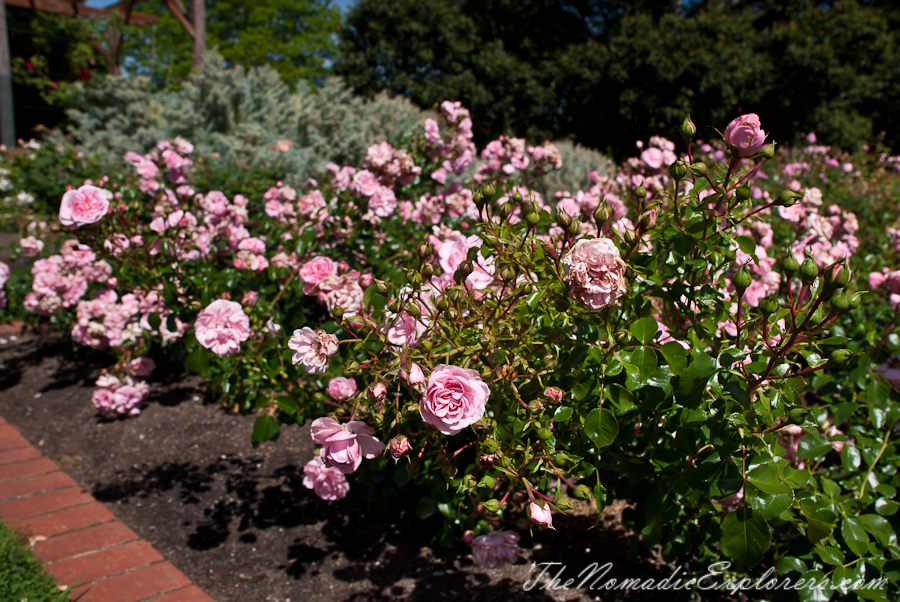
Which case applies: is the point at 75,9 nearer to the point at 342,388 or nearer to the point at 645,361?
the point at 342,388

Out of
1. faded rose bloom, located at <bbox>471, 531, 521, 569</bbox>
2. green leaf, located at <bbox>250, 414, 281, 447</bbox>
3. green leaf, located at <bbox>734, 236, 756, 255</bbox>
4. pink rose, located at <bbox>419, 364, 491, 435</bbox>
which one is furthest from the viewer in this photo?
green leaf, located at <bbox>250, 414, 281, 447</bbox>

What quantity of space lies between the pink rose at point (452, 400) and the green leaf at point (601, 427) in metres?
0.26

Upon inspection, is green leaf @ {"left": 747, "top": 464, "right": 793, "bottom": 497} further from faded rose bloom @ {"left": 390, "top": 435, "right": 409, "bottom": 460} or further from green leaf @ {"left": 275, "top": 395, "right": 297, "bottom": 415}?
green leaf @ {"left": 275, "top": 395, "right": 297, "bottom": 415}

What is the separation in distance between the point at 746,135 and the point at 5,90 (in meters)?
10.5

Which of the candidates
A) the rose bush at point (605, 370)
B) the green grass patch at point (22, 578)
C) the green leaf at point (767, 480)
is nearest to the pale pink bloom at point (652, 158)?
the rose bush at point (605, 370)

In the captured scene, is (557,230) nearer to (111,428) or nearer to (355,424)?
(355,424)

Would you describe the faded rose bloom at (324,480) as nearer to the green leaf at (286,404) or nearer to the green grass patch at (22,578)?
the green leaf at (286,404)

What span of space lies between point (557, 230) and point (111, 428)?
7.97 ft

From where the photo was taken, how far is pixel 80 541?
197cm

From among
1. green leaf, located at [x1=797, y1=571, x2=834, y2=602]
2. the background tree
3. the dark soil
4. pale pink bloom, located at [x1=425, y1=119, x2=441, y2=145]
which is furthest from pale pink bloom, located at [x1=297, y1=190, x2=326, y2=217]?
the background tree

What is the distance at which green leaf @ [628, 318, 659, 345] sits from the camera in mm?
1079

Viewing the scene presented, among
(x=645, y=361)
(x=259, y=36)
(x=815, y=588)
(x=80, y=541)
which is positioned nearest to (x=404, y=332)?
(x=645, y=361)

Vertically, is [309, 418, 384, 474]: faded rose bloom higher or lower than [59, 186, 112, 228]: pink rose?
lower

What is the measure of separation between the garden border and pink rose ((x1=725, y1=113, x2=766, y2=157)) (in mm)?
1856
